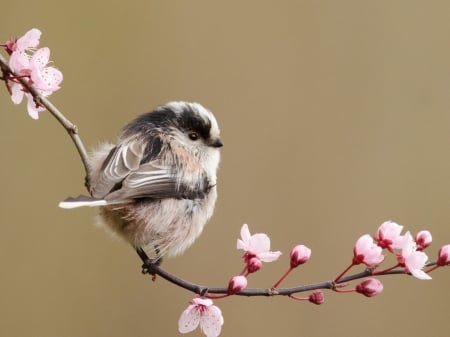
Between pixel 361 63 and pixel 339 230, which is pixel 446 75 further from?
pixel 339 230

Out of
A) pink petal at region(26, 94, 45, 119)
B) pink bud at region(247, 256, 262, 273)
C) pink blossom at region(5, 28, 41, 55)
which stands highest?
Result: pink blossom at region(5, 28, 41, 55)

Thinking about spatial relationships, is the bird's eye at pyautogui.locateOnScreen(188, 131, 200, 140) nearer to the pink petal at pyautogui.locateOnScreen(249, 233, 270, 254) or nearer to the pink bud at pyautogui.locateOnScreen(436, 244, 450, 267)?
the pink petal at pyautogui.locateOnScreen(249, 233, 270, 254)

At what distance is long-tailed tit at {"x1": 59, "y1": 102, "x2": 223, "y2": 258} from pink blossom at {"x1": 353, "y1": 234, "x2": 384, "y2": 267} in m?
0.71

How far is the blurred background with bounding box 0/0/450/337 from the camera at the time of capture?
4.22 meters

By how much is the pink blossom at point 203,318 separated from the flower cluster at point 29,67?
0.66 m

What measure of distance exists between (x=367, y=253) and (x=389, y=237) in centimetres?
11

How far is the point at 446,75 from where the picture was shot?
206 inches

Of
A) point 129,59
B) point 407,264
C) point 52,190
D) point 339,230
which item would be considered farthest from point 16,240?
point 407,264

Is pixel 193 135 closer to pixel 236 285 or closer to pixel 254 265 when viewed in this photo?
pixel 254 265

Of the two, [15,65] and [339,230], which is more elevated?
[15,65]

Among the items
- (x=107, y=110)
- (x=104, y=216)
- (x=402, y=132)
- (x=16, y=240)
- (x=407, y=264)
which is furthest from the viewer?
(x=402, y=132)

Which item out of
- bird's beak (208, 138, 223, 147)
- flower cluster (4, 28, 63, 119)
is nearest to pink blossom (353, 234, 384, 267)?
flower cluster (4, 28, 63, 119)

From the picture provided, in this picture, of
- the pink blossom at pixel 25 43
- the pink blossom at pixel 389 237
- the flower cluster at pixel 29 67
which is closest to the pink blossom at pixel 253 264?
the pink blossom at pixel 389 237

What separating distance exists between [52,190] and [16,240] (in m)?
0.33
